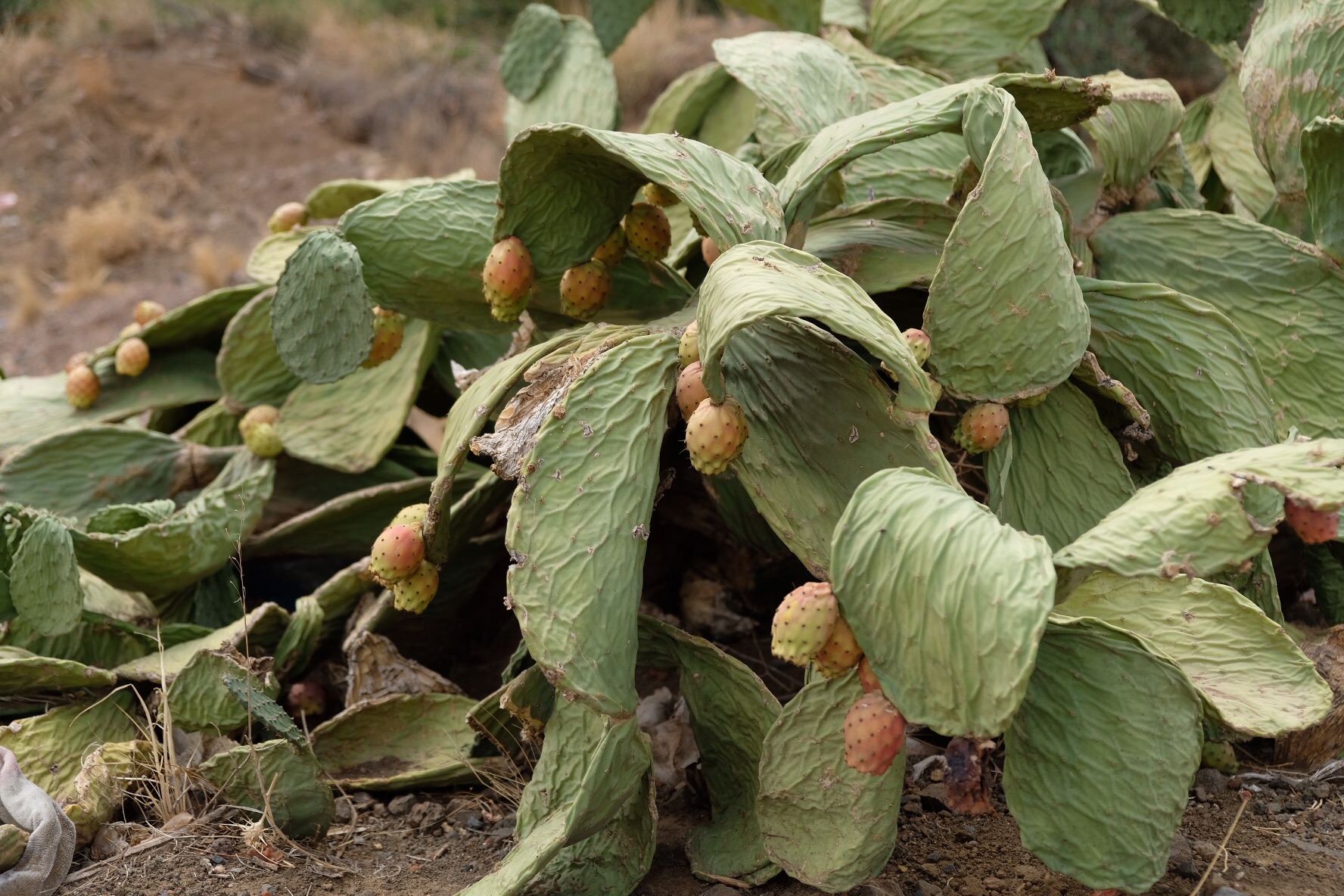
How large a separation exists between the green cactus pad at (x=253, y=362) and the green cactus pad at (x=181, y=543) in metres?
0.24

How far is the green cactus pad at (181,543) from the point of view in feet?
6.14

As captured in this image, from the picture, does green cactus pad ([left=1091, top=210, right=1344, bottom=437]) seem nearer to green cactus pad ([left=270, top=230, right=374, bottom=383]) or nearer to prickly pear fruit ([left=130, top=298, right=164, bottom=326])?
green cactus pad ([left=270, top=230, right=374, bottom=383])

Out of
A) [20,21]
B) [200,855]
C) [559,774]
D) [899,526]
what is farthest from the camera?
[20,21]

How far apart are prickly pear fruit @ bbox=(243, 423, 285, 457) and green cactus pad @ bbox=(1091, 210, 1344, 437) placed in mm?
1425

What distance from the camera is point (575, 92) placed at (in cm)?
252

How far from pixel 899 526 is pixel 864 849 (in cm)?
38

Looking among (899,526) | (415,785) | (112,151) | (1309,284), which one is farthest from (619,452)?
(112,151)

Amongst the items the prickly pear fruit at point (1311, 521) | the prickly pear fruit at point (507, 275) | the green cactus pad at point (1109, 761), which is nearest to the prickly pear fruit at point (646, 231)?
the prickly pear fruit at point (507, 275)

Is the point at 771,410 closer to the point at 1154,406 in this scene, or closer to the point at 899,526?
the point at 899,526

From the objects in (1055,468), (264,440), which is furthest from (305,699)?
(1055,468)

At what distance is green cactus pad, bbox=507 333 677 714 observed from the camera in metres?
1.21

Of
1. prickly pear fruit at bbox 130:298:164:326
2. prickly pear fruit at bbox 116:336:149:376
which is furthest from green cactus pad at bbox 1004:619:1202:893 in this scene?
prickly pear fruit at bbox 130:298:164:326

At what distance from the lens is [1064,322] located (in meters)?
1.35

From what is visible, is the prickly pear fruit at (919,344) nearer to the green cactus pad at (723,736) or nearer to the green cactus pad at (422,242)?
the green cactus pad at (723,736)
